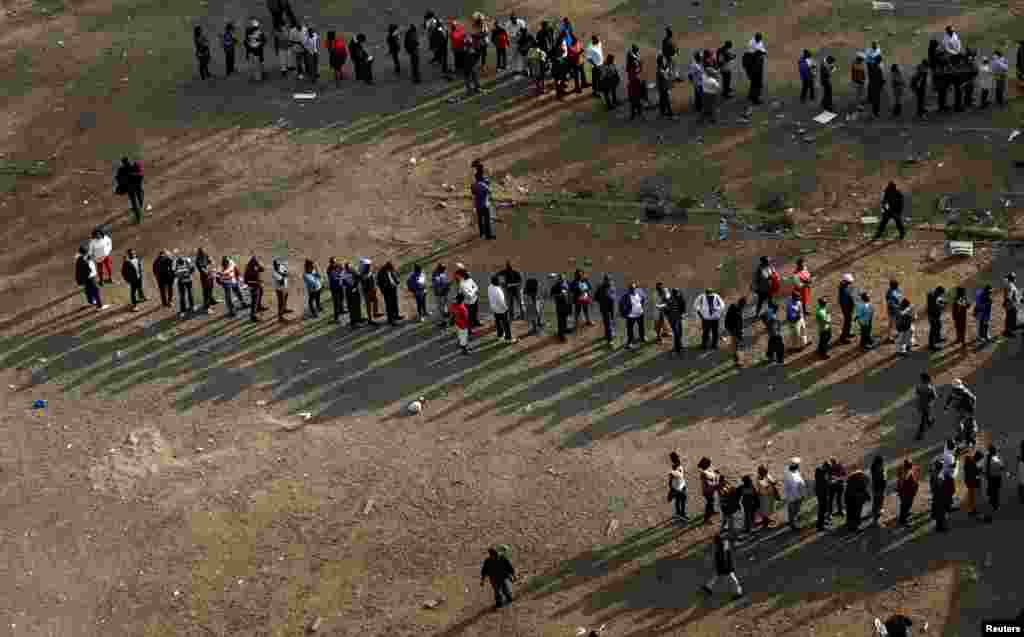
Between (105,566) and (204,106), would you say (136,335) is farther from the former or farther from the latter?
(204,106)

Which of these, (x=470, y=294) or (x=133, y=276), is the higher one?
(x=133, y=276)

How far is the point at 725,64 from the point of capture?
42.3 metres

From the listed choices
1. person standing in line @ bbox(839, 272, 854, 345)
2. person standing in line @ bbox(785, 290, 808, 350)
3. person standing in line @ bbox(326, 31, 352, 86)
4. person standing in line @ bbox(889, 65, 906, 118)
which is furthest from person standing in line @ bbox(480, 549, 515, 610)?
person standing in line @ bbox(326, 31, 352, 86)

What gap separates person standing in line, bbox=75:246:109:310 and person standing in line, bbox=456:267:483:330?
7.76m

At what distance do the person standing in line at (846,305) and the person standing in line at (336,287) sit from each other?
9829 mm

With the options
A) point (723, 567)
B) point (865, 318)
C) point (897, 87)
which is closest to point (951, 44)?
point (897, 87)

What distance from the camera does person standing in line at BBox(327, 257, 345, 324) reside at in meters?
35.6

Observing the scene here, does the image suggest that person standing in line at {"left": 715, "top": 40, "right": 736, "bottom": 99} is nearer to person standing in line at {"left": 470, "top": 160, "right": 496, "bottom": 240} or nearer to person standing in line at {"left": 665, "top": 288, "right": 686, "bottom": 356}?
person standing in line at {"left": 470, "top": 160, "right": 496, "bottom": 240}

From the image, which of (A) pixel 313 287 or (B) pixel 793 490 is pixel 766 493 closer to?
(B) pixel 793 490

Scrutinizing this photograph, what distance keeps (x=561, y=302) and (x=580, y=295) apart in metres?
0.47

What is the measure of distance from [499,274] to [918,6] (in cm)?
1637

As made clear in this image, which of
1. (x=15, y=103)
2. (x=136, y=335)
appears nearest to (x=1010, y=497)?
(x=136, y=335)

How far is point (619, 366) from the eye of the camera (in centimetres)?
3397

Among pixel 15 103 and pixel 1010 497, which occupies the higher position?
pixel 15 103
